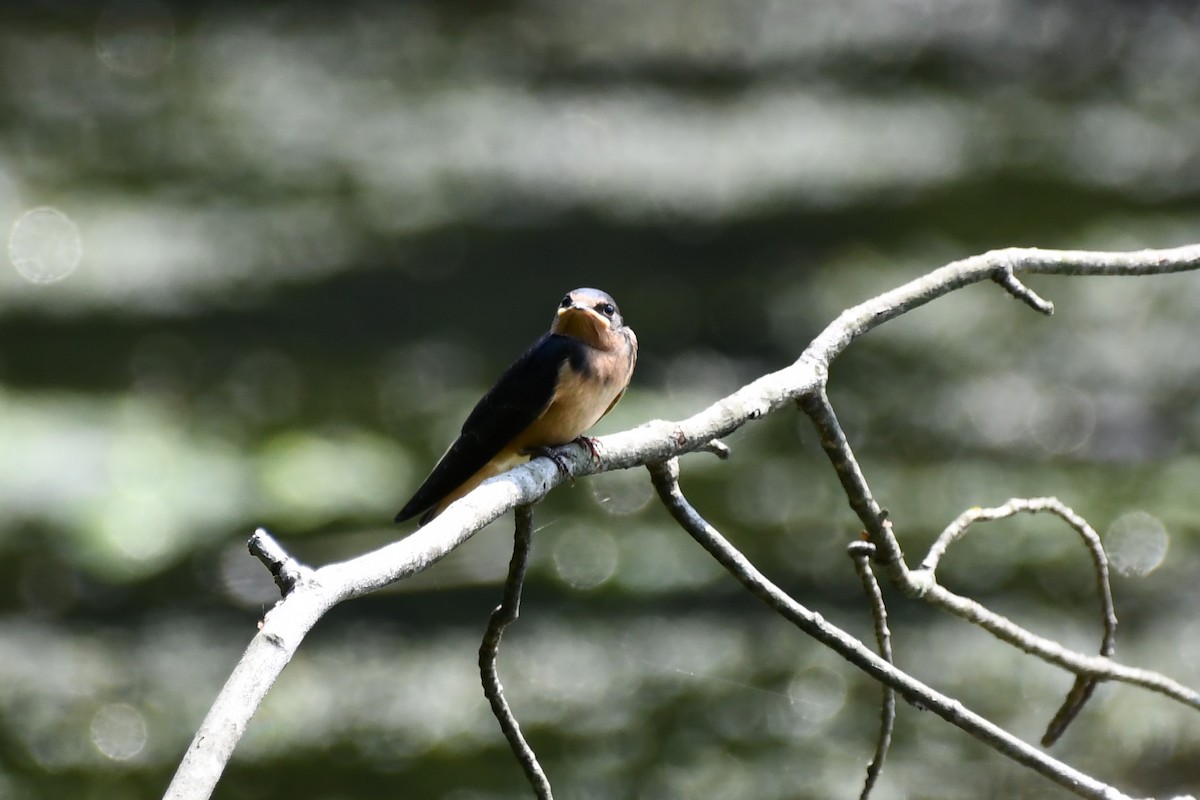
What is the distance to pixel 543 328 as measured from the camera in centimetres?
838

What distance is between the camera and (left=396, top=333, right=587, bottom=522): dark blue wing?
2842 mm

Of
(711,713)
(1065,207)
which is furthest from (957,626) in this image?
(1065,207)

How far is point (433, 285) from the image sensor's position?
8.84m

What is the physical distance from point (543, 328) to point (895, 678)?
21.6 feet

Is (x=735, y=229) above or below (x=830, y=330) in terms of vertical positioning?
above

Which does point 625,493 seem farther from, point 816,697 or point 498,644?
point 498,644

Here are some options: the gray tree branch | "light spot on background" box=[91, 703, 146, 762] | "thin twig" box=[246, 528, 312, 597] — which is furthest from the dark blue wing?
"light spot on background" box=[91, 703, 146, 762]

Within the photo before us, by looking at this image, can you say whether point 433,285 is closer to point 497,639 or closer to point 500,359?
point 500,359

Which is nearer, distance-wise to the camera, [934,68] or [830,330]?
[830,330]

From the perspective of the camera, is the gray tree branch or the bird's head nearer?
the gray tree branch

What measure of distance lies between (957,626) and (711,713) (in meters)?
1.54

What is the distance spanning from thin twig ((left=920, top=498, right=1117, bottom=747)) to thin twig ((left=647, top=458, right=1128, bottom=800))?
0.77 feet

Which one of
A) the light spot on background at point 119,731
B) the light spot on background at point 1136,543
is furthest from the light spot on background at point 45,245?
the light spot on background at point 1136,543

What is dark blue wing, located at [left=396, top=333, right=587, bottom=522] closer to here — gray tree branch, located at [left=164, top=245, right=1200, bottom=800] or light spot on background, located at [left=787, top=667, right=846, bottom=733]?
gray tree branch, located at [left=164, top=245, right=1200, bottom=800]
